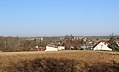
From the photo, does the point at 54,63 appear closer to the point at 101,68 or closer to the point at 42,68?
the point at 42,68

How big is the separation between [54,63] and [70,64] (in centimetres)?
120

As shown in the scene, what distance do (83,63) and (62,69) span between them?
6.03 ft

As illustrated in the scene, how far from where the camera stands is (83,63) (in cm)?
1498

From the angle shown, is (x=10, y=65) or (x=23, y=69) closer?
(x=23, y=69)

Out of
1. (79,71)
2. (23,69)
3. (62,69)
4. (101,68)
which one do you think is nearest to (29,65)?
(23,69)

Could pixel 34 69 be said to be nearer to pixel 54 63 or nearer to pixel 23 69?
pixel 23 69

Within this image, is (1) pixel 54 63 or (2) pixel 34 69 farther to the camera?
(1) pixel 54 63

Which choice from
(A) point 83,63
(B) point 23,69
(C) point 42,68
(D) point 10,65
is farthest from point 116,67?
(D) point 10,65

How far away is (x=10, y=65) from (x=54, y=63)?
285 cm

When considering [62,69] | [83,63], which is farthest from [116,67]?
[62,69]

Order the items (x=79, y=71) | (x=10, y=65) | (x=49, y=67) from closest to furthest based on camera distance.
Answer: (x=79, y=71) → (x=49, y=67) → (x=10, y=65)

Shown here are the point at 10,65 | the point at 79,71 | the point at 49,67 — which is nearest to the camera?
the point at 79,71

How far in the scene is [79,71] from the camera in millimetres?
13367

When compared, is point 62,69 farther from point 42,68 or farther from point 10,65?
point 10,65
